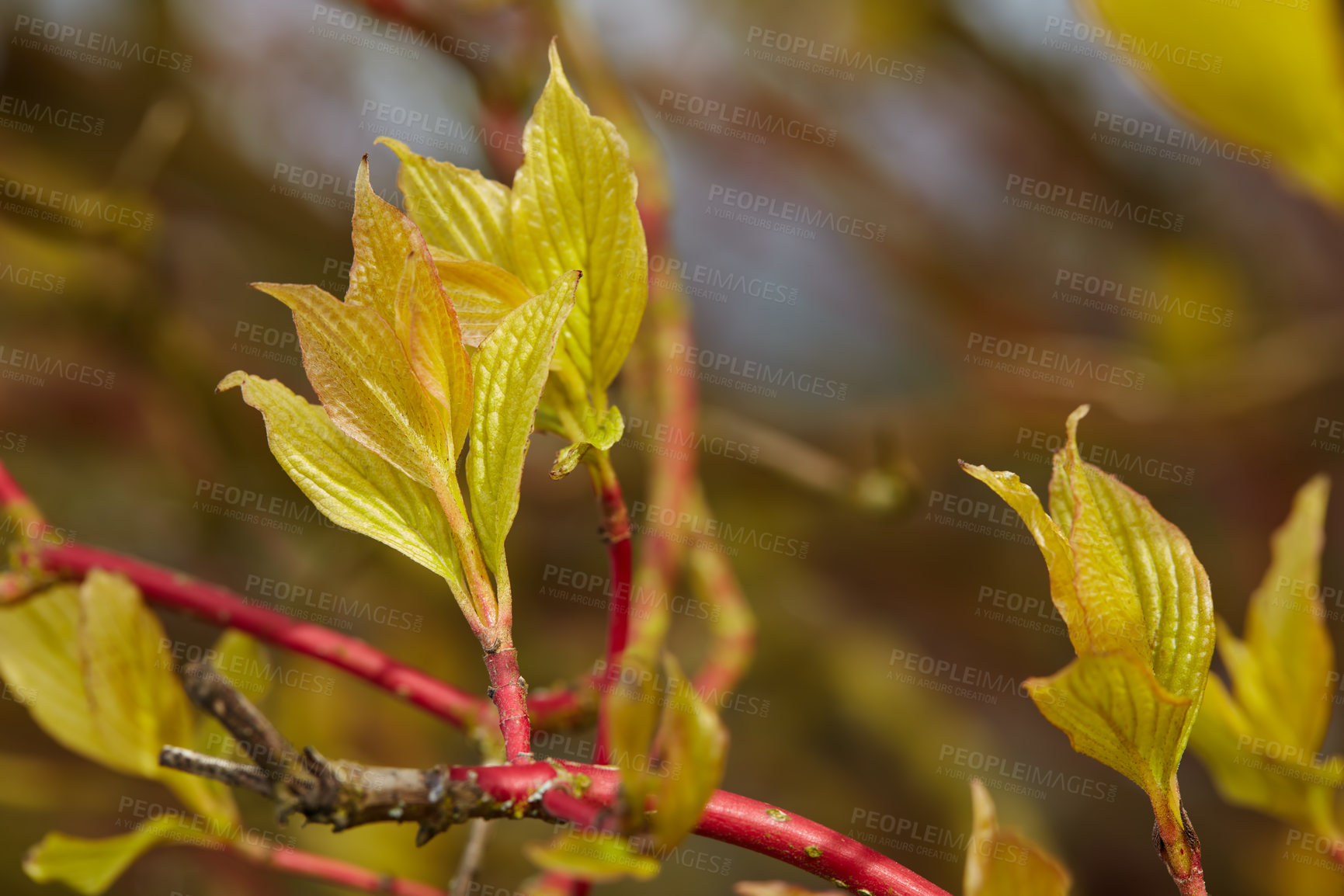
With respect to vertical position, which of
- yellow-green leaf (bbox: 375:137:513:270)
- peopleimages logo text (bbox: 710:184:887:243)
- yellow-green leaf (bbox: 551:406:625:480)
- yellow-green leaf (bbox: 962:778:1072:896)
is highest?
peopleimages logo text (bbox: 710:184:887:243)

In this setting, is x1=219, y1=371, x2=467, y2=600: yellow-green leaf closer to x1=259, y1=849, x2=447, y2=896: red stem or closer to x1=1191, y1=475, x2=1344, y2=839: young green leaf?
x1=259, y1=849, x2=447, y2=896: red stem

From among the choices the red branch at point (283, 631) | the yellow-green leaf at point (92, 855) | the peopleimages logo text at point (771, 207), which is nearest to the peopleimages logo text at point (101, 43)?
the peopleimages logo text at point (771, 207)

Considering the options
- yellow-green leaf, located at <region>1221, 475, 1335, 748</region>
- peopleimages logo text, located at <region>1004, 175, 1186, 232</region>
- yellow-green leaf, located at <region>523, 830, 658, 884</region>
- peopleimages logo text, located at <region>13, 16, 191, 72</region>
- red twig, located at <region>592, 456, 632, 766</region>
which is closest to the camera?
yellow-green leaf, located at <region>523, 830, 658, 884</region>

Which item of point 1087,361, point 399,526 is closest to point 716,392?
point 1087,361

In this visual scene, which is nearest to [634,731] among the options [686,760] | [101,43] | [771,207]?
[686,760]

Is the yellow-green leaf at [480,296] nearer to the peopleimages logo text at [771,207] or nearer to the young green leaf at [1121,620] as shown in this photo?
the young green leaf at [1121,620]

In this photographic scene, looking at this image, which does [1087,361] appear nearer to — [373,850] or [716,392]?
[716,392]

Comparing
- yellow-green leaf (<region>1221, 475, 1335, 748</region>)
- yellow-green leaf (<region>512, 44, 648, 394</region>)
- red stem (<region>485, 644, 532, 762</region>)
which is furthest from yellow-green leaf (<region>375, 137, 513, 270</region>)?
yellow-green leaf (<region>1221, 475, 1335, 748</region>)
